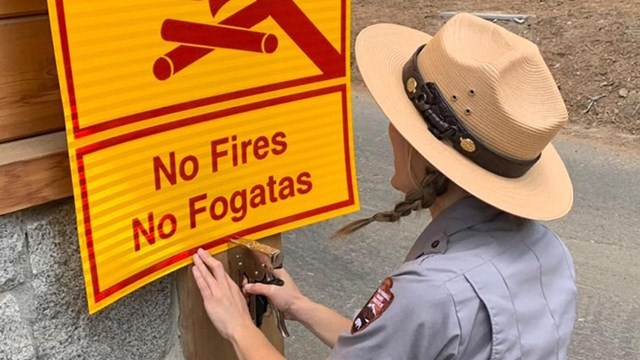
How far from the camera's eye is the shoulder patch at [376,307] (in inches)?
58.8

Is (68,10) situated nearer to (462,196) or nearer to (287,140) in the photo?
(287,140)

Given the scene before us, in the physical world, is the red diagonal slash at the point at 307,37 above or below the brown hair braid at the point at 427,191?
above

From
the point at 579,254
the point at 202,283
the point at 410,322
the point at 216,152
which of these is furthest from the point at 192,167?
the point at 579,254

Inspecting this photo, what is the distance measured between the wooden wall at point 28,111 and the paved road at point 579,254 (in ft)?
6.08

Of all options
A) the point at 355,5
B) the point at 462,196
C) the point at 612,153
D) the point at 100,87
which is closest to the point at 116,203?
the point at 100,87

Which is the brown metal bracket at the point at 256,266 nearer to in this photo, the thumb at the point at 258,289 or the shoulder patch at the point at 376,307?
the thumb at the point at 258,289

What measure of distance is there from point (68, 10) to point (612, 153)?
5399 millimetres

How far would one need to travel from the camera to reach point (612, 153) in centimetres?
620

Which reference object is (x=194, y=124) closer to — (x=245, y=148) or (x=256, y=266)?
(x=245, y=148)

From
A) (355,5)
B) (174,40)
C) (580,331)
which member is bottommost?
(580,331)

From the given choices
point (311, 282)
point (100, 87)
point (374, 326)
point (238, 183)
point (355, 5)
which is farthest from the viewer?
point (355, 5)

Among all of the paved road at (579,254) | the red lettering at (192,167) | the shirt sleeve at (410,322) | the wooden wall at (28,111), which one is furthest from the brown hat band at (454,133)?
the paved road at (579,254)

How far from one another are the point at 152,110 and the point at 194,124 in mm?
114

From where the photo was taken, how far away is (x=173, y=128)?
1.75 metres
